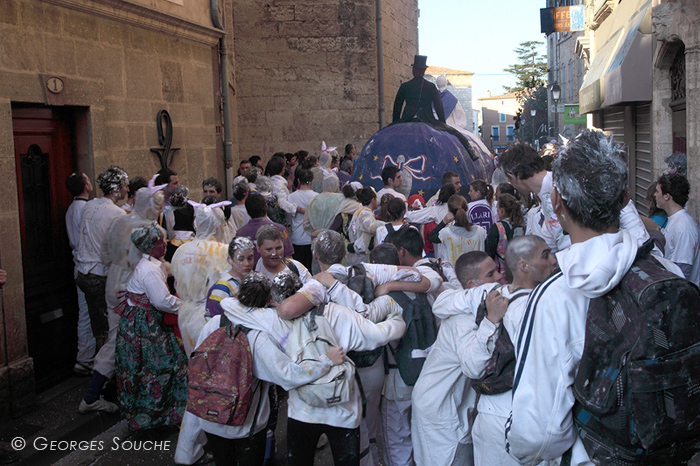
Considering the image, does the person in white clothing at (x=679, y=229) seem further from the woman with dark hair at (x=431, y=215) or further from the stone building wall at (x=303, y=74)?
the stone building wall at (x=303, y=74)

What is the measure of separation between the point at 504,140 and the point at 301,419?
74954 millimetres

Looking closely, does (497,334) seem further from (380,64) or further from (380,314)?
(380,64)

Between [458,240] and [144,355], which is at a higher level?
[458,240]

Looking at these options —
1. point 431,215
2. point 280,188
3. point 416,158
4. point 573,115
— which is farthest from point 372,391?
point 573,115

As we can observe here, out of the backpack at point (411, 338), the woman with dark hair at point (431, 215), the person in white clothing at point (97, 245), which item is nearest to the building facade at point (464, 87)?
the woman with dark hair at point (431, 215)

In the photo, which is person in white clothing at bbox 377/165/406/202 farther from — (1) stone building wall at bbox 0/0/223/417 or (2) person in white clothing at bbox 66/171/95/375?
(2) person in white clothing at bbox 66/171/95/375

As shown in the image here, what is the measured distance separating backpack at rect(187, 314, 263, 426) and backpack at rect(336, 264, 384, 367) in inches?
23.2

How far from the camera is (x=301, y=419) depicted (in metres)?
3.24

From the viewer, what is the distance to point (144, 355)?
488cm

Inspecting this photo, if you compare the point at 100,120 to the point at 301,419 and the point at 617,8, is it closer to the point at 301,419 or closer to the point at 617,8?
the point at 301,419

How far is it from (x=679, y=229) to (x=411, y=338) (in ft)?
8.13

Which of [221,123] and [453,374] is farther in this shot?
[221,123]

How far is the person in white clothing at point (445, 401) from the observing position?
3.18 meters

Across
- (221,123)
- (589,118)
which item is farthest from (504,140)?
(221,123)
